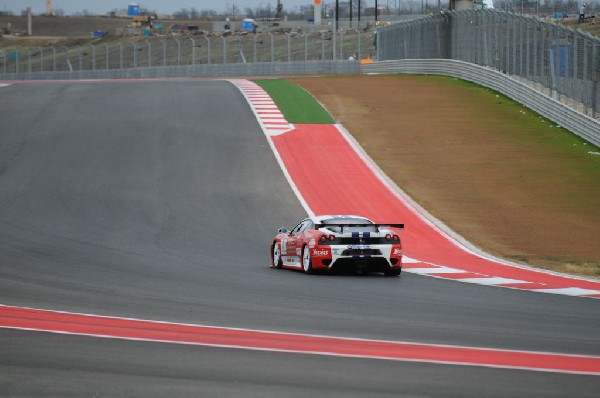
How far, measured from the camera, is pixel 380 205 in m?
27.7

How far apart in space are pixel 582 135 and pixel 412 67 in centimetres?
2550

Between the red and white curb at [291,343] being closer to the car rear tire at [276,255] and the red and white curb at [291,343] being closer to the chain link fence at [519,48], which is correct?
the car rear tire at [276,255]

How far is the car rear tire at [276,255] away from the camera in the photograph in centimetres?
1903

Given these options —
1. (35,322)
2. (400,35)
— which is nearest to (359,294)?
(35,322)

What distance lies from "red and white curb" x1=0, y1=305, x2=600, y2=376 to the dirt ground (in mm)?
9096

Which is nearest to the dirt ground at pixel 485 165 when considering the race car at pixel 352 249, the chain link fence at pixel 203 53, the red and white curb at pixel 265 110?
the red and white curb at pixel 265 110

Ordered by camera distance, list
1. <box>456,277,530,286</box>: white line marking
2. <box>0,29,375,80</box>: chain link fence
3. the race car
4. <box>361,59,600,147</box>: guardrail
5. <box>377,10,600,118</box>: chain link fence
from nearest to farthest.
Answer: <box>456,277,530,286</box>: white line marking, the race car, <box>377,10,600,118</box>: chain link fence, <box>361,59,600,147</box>: guardrail, <box>0,29,375,80</box>: chain link fence

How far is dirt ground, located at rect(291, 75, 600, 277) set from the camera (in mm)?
23547

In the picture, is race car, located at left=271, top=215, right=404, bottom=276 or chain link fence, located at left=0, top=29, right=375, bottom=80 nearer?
race car, located at left=271, top=215, right=404, bottom=276

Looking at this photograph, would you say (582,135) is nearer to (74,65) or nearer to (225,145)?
(225,145)

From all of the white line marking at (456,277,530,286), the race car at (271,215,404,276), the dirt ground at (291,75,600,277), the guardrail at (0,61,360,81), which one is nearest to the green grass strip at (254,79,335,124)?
the dirt ground at (291,75,600,277)

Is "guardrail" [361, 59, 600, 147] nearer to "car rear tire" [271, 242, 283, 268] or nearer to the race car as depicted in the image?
"car rear tire" [271, 242, 283, 268]

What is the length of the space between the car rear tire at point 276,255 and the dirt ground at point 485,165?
4.68 meters

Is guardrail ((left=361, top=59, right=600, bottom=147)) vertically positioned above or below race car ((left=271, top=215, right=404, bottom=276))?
above
